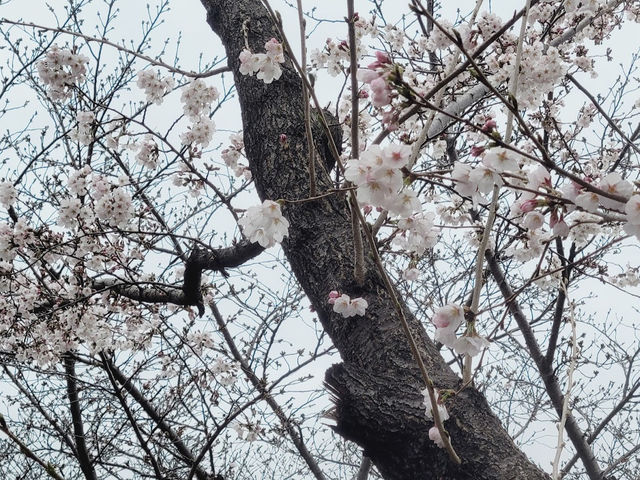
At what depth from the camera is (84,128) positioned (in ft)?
12.0

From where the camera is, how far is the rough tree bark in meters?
1.31

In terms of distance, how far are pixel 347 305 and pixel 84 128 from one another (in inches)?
112

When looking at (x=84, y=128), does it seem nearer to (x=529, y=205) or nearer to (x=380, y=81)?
(x=380, y=81)

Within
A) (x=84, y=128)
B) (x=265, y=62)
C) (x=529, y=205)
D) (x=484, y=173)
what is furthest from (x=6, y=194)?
(x=529, y=205)

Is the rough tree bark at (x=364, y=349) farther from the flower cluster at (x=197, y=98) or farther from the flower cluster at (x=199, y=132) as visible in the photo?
the flower cluster at (x=199, y=132)

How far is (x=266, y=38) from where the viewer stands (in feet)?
7.84

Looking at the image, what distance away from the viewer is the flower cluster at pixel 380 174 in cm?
104

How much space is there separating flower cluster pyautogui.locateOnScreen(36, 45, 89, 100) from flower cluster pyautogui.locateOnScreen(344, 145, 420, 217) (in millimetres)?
2775

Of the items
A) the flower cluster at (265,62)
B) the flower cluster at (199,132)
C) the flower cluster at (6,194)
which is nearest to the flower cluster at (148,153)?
the flower cluster at (199,132)

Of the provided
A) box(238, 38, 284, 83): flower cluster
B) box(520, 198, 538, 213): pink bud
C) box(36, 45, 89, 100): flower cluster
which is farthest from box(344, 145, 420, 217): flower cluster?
box(36, 45, 89, 100): flower cluster

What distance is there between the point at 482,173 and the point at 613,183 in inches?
10.2

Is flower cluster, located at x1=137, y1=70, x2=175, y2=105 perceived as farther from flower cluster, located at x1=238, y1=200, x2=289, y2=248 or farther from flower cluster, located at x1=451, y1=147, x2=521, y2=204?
flower cluster, located at x1=451, y1=147, x2=521, y2=204

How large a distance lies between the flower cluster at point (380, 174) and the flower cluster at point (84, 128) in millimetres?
2911

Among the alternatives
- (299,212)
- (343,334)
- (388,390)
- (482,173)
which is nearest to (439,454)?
(388,390)
